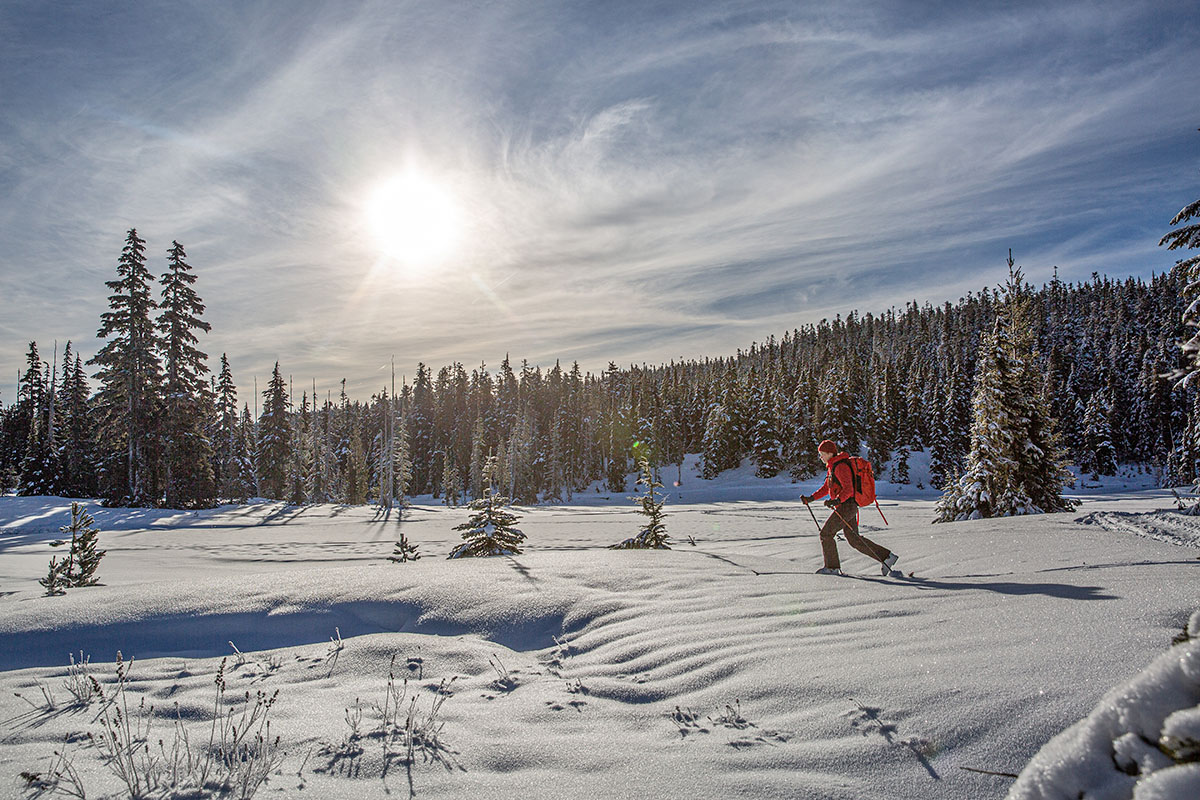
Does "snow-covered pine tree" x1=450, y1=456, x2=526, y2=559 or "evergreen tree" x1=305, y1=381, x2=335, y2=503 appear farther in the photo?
"evergreen tree" x1=305, y1=381, x2=335, y2=503

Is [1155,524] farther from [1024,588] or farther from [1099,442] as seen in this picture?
[1099,442]

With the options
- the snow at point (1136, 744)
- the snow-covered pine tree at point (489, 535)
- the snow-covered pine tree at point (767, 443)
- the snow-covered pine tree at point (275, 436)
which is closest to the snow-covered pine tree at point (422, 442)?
the snow-covered pine tree at point (275, 436)

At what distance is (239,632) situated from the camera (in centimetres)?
518

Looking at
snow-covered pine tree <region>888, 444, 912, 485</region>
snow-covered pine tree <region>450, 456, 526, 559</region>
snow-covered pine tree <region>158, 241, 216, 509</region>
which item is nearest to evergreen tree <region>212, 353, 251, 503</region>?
snow-covered pine tree <region>158, 241, 216, 509</region>

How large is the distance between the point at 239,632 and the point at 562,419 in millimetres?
76230

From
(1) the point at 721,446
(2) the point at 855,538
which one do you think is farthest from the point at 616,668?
(1) the point at 721,446

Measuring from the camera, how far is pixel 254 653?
4.73m

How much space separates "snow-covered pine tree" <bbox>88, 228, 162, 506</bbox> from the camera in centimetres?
2811

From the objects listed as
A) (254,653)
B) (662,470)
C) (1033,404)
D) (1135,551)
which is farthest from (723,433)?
(254,653)

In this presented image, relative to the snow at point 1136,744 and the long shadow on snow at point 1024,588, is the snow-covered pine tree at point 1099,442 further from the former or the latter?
the snow at point 1136,744

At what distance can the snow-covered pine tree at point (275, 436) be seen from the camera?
47.8 meters

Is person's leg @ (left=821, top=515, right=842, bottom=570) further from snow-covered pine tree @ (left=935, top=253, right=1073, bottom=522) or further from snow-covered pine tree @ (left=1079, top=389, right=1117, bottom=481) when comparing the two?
snow-covered pine tree @ (left=1079, top=389, right=1117, bottom=481)

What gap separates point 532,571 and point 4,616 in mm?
4968

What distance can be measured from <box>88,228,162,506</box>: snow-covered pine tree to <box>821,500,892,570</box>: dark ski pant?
1285 inches
